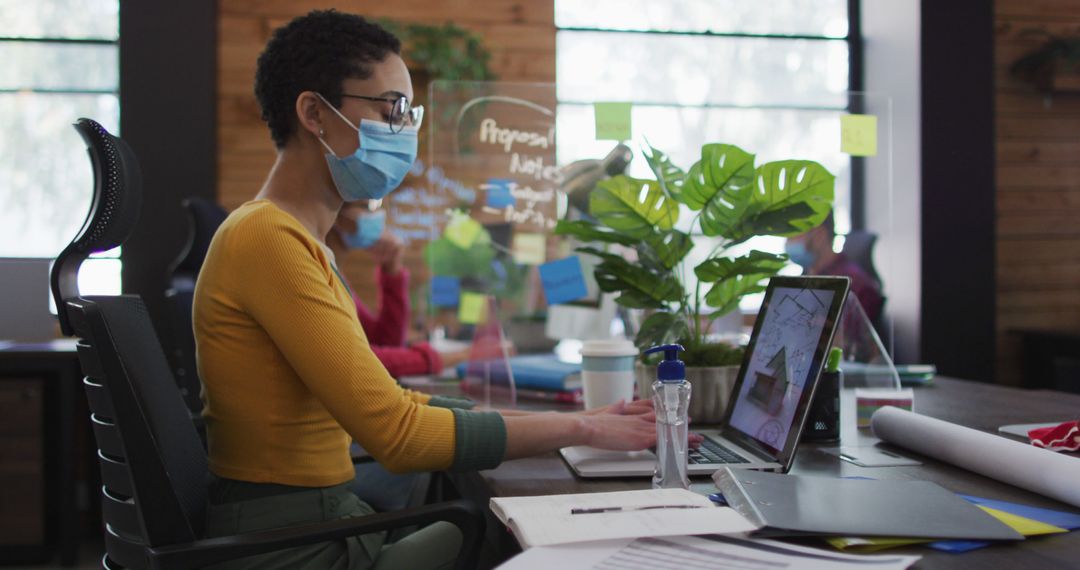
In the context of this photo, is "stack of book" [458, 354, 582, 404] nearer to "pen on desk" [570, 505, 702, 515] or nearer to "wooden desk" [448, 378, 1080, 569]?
"wooden desk" [448, 378, 1080, 569]

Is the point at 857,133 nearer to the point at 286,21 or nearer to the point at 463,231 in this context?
the point at 463,231

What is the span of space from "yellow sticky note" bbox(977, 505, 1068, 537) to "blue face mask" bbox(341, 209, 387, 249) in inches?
101

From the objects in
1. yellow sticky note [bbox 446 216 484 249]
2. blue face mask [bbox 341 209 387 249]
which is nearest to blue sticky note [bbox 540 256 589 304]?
yellow sticky note [bbox 446 216 484 249]

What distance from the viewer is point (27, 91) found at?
4.05 metres

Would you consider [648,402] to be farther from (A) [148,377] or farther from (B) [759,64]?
(B) [759,64]

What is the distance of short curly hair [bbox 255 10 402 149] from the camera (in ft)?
4.51

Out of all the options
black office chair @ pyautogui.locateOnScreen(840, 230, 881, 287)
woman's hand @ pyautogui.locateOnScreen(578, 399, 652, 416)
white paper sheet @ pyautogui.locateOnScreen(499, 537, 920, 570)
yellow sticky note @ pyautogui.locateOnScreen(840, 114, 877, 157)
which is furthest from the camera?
black office chair @ pyautogui.locateOnScreen(840, 230, 881, 287)

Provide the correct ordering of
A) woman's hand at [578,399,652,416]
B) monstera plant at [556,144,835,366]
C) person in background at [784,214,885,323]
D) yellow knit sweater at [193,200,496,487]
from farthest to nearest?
1. person in background at [784,214,885,323]
2. monstera plant at [556,144,835,366]
3. woman's hand at [578,399,652,416]
4. yellow knit sweater at [193,200,496,487]

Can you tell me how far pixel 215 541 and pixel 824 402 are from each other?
90 centimetres

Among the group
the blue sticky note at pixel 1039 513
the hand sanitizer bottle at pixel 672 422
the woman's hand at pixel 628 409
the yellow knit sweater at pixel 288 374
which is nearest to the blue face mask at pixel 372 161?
the yellow knit sweater at pixel 288 374

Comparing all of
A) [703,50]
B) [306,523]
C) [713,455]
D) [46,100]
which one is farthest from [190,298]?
[703,50]

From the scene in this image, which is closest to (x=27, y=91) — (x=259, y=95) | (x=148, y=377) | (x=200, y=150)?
(x=200, y=150)

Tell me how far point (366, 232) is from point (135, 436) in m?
2.27

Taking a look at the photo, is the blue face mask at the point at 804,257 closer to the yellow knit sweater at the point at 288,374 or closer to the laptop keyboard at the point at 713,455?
the laptop keyboard at the point at 713,455
